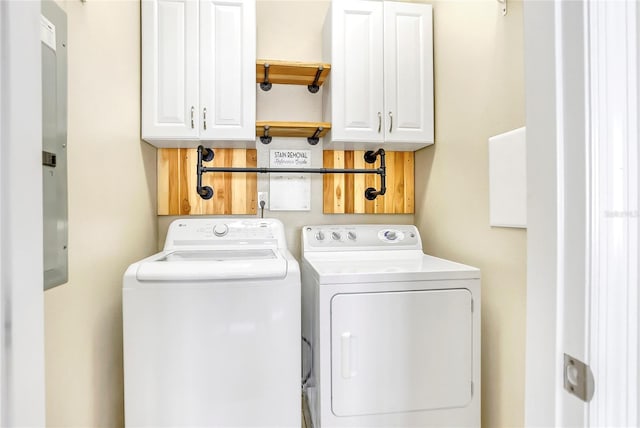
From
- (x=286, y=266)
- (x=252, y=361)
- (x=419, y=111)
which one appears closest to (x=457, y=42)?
(x=419, y=111)

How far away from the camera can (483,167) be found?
1584 millimetres

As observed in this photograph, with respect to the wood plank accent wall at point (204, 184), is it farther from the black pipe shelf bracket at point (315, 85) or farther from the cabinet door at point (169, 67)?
the black pipe shelf bracket at point (315, 85)

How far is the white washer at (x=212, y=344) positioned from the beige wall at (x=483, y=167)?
864mm

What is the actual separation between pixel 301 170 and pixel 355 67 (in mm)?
664

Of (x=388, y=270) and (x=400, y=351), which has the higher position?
(x=388, y=270)

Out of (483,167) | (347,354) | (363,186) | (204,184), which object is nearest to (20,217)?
(347,354)

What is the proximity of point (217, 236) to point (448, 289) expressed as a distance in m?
1.26

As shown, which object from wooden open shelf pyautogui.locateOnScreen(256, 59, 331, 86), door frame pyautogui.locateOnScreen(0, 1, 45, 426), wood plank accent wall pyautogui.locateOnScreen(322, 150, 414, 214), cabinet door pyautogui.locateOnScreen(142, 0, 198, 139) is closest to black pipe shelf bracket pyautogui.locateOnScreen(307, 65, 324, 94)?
wooden open shelf pyautogui.locateOnScreen(256, 59, 331, 86)

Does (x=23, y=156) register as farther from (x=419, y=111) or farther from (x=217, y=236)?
(x=419, y=111)

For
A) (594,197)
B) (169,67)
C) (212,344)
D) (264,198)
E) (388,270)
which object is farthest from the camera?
(264,198)

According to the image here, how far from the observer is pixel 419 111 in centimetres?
200

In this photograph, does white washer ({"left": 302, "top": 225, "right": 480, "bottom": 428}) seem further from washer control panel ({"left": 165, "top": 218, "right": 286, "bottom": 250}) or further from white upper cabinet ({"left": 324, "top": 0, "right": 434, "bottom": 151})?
white upper cabinet ({"left": 324, "top": 0, "right": 434, "bottom": 151})

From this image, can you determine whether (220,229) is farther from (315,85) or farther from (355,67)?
(355,67)

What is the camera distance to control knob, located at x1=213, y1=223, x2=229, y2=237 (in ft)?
6.53
